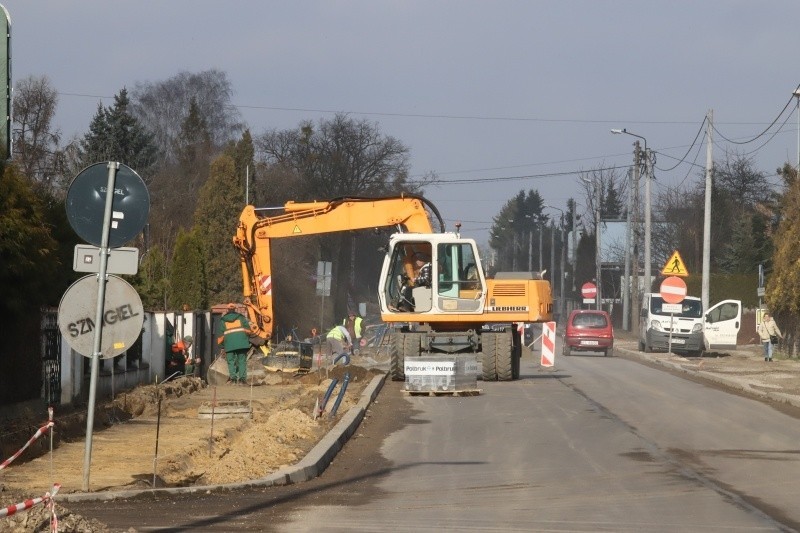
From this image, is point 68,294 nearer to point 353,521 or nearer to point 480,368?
point 353,521

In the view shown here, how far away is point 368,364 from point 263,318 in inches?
268

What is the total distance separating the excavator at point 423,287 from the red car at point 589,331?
15630mm

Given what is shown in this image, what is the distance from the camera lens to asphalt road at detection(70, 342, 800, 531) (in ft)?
30.9

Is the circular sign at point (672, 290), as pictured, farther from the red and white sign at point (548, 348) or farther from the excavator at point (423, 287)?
the excavator at point (423, 287)

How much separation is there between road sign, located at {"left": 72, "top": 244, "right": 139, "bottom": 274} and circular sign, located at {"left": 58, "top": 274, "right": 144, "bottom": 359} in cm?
12

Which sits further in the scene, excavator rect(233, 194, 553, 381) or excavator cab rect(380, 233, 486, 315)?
excavator cab rect(380, 233, 486, 315)

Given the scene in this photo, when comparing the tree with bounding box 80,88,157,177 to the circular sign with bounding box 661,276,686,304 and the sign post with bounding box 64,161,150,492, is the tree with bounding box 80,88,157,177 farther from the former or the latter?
the sign post with bounding box 64,161,150,492

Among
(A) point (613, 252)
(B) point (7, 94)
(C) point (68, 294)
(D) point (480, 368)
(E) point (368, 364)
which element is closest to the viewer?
(C) point (68, 294)

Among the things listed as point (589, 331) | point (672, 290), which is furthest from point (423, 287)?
point (589, 331)

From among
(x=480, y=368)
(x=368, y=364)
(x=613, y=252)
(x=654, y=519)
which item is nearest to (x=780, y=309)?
(x=368, y=364)

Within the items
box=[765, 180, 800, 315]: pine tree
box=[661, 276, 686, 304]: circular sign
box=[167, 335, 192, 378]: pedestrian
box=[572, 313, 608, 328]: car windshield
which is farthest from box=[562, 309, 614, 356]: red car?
box=[167, 335, 192, 378]: pedestrian

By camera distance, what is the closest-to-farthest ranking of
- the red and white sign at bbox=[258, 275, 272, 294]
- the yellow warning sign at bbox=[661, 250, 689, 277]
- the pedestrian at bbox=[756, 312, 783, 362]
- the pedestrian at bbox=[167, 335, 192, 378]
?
the pedestrian at bbox=[167, 335, 192, 378] < the red and white sign at bbox=[258, 275, 272, 294] < the pedestrian at bbox=[756, 312, 783, 362] < the yellow warning sign at bbox=[661, 250, 689, 277]

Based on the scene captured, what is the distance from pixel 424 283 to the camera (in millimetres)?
27578

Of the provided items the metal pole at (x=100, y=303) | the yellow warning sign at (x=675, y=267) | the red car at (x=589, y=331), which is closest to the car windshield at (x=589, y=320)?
the red car at (x=589, y=331)
